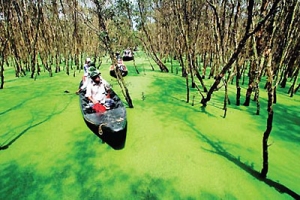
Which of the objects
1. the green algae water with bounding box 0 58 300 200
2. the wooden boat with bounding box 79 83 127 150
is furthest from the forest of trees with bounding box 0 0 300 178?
the wooden boat with bounding box 79 83 127 150

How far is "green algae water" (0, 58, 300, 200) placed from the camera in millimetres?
3826

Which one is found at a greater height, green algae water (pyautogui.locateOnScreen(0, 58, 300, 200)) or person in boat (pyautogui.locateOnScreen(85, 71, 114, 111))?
person in boat (pyautogui.locateOnScreen(85, 71, 114, 111))

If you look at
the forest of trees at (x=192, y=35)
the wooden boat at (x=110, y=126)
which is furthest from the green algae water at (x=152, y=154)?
the forest of trees at (x=192, y=35)

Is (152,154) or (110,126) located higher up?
(110,126)

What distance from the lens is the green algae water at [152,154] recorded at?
3.83m

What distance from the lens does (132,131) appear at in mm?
5895

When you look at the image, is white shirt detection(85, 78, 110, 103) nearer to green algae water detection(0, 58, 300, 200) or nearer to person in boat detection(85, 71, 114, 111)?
person in boat detection(85, 71, 114, 111)

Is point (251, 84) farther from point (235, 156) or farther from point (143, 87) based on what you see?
point (143, 87)

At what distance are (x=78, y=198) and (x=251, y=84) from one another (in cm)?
610

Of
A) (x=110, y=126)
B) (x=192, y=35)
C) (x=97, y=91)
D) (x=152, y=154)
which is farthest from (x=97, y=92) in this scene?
(x=192, y=35)

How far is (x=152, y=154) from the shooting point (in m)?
4.85

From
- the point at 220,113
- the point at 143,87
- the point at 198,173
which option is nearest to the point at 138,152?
the point at 198,173

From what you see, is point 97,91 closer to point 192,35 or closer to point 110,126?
point 110,126

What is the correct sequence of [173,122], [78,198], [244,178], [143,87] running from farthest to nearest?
[143,87] < [173,122] < [244,178] < [78,198]
